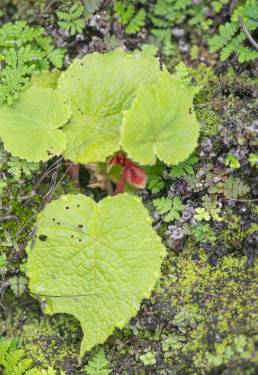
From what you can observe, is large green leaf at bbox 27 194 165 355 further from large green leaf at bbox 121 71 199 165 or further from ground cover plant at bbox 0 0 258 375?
large green leaf at bbox 121 71 199 165

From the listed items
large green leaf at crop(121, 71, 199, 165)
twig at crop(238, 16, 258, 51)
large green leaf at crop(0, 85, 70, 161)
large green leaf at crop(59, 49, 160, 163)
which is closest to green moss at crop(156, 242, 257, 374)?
large green leaf at crop(121, 71, 199, 165)

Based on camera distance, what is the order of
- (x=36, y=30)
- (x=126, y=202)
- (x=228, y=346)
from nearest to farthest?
(x=228, y=346)
(x=126, y=202)
(x=36, y=30)

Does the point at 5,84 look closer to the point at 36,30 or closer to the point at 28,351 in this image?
the point at 36,30

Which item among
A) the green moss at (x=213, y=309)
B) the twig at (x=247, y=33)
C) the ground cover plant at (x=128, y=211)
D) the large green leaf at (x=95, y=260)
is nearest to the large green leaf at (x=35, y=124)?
the ground cover plant at (x=128, y=211)

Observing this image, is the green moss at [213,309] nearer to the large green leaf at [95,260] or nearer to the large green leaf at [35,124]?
the large green leaf at [95,260]

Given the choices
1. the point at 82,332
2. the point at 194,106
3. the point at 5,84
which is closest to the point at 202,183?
the point at 194,106

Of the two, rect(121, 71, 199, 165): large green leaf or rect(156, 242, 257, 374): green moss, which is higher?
rect(121, 71, 199, 165): large green leaf
